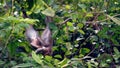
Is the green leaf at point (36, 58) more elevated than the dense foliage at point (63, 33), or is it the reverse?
the dense foliage at point (63, 33)

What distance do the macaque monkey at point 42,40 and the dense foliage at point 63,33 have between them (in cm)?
3

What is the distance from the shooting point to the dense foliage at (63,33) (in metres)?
1.13

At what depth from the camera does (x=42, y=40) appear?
1.28m

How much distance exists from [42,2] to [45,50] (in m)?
0.26

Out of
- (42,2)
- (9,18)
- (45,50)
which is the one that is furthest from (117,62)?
(9,18)

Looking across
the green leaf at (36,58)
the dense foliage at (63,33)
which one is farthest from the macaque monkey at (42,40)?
the green leaf at (36,58)

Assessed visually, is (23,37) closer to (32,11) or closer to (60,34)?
(32,11)

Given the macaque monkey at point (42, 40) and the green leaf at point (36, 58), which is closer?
the green leaf at point (36, 58)

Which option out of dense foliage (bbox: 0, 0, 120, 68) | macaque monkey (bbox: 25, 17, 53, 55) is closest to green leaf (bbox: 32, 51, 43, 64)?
dense foliage (bbox: 0, 0, 120, 68)

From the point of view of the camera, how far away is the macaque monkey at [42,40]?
4.14ft

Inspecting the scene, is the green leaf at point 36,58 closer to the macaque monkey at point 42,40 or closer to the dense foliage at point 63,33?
the dense foliage at point 63,33

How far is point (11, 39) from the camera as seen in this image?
117 cm

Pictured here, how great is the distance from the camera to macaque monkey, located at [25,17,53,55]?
1.26 meters

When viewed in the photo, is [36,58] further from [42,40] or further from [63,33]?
[63,33]
